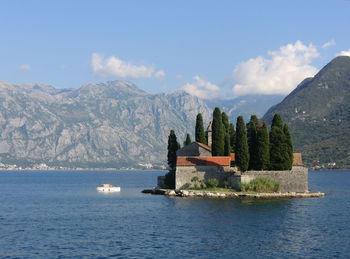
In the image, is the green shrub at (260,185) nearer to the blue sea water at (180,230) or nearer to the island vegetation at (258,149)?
the island vegetation at (258,149)

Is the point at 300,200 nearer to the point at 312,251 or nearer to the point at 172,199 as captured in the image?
the point at 172,199

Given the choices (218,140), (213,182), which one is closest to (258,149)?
(218,140)

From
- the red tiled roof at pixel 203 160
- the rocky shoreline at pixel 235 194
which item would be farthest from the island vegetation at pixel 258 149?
the red tiled roof at pixel 203 160

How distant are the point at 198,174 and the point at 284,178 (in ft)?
50.8

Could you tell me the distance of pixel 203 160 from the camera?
8469 centimetres

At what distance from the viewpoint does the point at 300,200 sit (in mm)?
78625

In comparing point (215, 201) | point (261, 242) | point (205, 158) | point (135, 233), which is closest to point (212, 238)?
point (261, 242)

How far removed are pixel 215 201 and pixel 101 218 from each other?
70.9ft

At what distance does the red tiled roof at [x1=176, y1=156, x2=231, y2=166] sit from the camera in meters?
83.1

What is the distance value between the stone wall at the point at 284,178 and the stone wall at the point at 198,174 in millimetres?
1727

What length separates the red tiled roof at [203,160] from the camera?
273 feet

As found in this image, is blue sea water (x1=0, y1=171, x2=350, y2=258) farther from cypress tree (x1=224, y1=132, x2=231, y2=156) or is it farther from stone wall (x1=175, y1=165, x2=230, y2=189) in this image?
cypress tree (x1=224, y1=132, x2=231, y2=156)

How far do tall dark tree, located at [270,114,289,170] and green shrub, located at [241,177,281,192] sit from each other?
3407 millimetres

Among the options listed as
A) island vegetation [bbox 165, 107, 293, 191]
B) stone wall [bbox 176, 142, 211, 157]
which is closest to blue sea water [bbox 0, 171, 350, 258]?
island vegetation [bbox 165, 107, 293, 191]
